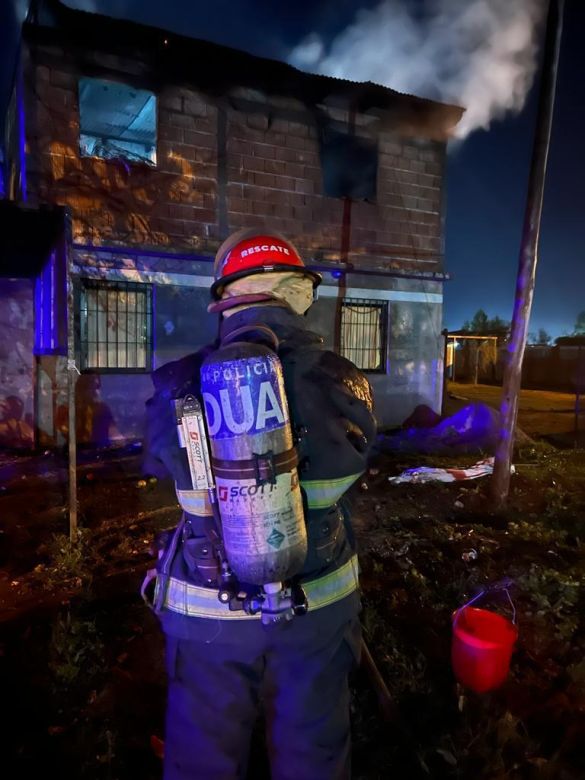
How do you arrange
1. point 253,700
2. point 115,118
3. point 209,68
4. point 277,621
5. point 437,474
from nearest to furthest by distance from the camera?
1. point 277,621
2. point 253,700
3. point 437,474
4. point 209,68
5. point 115,118

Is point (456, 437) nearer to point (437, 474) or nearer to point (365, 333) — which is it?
point (437, 474)

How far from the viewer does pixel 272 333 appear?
1626 mm

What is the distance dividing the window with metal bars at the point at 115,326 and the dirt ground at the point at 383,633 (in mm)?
2847

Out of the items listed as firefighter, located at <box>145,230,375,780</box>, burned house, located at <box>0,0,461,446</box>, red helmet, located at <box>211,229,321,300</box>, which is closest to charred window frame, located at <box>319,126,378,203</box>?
burned house, located at <box>0,0,461,446</box>

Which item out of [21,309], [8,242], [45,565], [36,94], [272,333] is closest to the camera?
[272,333]

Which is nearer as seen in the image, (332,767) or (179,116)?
(332,767)

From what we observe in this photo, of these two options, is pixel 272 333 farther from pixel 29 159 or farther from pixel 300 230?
pixel 300 230

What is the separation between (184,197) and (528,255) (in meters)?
6.02

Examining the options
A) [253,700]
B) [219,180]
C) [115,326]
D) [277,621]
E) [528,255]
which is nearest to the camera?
[277,621]

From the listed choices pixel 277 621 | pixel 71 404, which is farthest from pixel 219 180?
pixel 277 621

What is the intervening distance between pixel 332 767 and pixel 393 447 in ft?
23.8

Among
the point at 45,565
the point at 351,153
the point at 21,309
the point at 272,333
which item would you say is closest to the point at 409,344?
the point at 351,153

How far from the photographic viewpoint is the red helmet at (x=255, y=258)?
71.0 inches

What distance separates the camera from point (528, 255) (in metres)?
5.43
